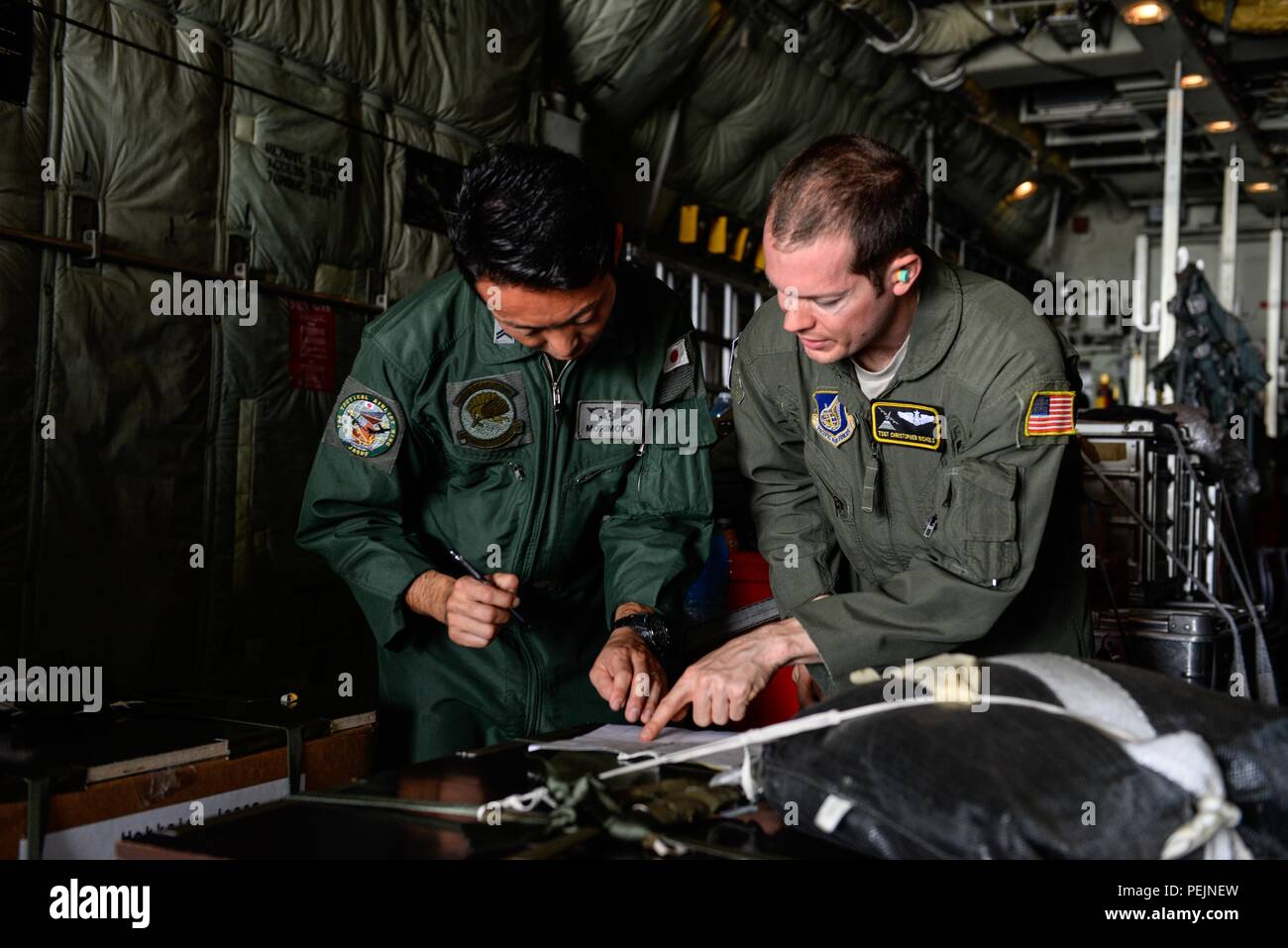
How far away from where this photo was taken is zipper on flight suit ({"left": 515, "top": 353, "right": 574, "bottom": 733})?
85.9 inches

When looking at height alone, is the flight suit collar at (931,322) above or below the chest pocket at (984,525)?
above

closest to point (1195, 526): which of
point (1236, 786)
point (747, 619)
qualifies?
point (747, 619)

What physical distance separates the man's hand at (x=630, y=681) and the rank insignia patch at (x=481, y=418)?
18.4 inches

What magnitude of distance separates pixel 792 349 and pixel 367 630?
251 cm

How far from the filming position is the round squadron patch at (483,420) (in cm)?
215

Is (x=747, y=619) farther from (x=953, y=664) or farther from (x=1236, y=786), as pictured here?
(x=1236, y=786)

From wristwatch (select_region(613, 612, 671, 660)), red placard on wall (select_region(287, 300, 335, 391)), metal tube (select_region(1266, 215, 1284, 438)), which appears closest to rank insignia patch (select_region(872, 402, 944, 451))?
wristwatch (select_region(613, 612, 671, 660))

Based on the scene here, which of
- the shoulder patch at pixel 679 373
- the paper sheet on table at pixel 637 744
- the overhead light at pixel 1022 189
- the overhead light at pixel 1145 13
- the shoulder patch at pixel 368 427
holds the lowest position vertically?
the paper sheet on table at pixel 637 744

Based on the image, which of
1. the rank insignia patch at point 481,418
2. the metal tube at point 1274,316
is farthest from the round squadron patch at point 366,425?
the metal tube at point 1274,316

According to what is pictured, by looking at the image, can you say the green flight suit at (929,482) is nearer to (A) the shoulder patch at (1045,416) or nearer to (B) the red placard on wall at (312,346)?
(A) the shoulder patch at (1045,416)

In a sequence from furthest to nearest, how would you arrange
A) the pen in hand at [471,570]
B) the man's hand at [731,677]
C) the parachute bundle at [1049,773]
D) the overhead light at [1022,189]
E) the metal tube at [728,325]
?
the overhead light at [1022,189], the metal tube at [728,325], the pen in hand at [471,570], the man's hand at [731,677], the parachute bundle at [1049,773]

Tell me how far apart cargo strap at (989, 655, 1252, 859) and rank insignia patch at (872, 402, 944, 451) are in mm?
758

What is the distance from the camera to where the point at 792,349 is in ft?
6.93

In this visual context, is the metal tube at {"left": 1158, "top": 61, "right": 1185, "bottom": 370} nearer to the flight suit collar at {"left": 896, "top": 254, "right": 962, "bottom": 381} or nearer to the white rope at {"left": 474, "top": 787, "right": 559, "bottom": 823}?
the flight suit collar at {"left": 896, "top": 254, "right": 962, "bottom": 381}
